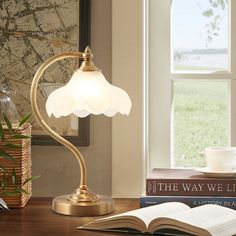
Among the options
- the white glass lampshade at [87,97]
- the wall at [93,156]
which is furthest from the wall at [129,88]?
the white glass lampshade at [87,97]

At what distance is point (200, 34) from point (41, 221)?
0.91 m

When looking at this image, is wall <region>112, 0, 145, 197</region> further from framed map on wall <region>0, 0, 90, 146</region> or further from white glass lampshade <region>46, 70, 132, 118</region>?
white glass lampshade <region>46, 70, 132, 118</region>

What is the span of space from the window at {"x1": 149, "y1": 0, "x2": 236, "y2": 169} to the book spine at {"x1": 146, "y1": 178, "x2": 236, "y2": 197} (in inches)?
14.9

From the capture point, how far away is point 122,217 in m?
1.77

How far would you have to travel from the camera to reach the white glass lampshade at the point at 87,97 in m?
1.96

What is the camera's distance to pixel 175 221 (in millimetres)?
1706

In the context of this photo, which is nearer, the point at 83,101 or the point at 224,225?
the point at 224,225

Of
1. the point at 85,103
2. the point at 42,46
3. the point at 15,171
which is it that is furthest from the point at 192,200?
the point at 42,46

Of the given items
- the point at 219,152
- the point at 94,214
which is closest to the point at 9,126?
the point at 94,214

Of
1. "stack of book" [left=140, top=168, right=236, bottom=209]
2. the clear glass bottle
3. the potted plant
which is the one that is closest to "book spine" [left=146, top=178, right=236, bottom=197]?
"stack of book" [left=140, top=168, right=236, bottom=209]

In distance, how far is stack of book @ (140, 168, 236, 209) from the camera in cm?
197

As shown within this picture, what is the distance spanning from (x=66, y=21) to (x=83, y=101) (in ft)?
1.53

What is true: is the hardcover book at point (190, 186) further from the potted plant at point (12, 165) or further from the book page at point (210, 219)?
the potted plant at point (12, 165)

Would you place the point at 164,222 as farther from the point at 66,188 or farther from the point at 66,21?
the point at 66,21
